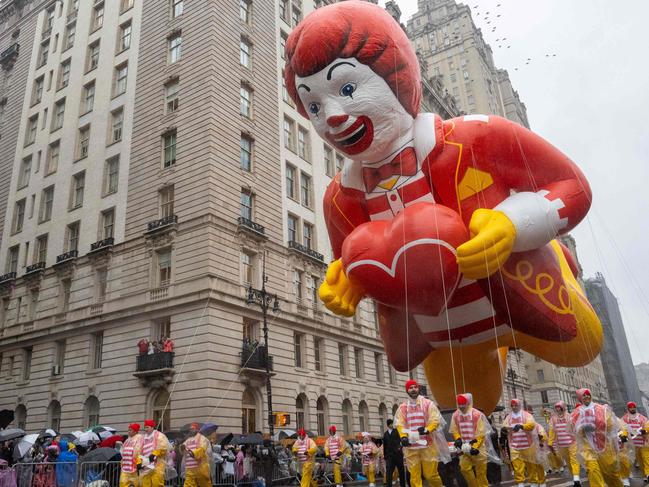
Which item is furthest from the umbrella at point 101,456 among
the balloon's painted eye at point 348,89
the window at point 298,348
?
the window at point 298,348

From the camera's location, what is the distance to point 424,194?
19.4 ft

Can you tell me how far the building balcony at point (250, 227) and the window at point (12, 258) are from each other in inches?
620

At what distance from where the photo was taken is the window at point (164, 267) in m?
24.4

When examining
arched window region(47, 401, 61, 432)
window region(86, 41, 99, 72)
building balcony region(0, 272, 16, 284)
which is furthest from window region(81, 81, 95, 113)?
arched window region(47, 401, 61, 432)

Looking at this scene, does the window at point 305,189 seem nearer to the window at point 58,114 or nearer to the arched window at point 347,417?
the arched window at point 347,417

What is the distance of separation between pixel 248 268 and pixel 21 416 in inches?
558

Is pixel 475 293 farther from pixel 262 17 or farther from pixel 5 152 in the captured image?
pixel 5 152

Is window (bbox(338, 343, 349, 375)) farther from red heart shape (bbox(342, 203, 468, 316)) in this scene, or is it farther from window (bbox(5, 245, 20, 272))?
red heart shape (bbox(342, 203, 468, 316))

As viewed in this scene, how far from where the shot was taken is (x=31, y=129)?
3562cm

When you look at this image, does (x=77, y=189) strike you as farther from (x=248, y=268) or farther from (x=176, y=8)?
(x=248, y=268)

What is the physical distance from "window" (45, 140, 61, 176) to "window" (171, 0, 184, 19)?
35.0 feet

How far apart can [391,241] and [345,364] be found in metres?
25.5

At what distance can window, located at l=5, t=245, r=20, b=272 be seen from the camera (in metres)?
31.9

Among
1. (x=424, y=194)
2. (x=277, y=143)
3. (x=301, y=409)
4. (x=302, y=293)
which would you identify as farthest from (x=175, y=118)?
(x=424, y=194)
